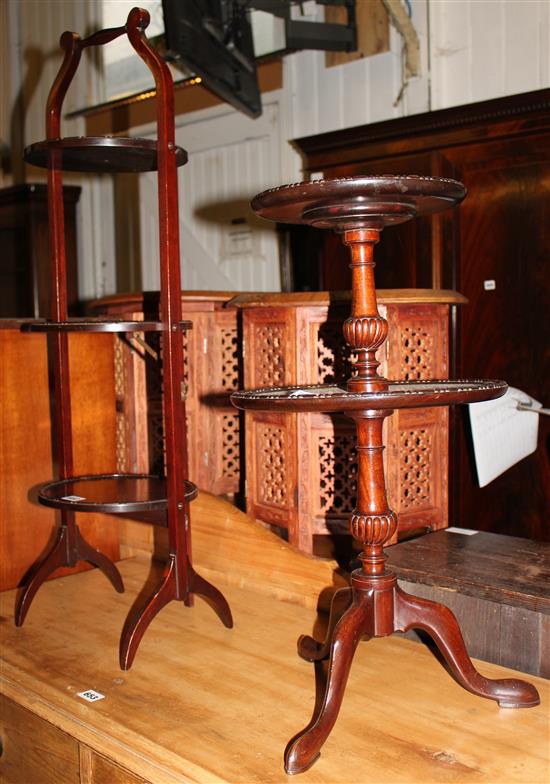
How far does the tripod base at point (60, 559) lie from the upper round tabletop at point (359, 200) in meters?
1.14

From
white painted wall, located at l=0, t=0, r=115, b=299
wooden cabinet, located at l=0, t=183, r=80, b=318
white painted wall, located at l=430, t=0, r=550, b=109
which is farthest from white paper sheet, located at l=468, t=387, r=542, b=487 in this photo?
white painted wall, located at l=0, t=0, r=115, b=299

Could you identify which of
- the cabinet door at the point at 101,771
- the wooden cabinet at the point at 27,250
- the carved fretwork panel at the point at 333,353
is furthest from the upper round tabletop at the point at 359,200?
the wooden cabinet at the point at 27,250

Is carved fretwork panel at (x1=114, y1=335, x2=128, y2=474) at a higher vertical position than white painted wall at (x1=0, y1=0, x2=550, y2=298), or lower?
lower

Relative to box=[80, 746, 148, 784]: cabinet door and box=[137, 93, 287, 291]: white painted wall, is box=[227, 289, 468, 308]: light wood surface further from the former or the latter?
box=[137, 93, 287, 291]: white painted wall

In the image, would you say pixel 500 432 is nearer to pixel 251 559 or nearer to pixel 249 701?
pixel 251 559

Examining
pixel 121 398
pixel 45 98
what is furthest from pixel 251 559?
pixel 45 98

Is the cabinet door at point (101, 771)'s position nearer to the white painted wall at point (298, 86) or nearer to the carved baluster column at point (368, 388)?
the carved baluster column at point (368, 388)

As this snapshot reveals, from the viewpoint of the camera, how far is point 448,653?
1602 mm

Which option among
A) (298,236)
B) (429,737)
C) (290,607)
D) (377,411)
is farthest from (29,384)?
(298,236)

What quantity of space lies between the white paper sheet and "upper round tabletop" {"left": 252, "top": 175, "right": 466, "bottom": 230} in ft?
3.72

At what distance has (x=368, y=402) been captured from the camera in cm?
137

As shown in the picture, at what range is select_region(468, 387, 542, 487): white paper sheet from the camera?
103 inches

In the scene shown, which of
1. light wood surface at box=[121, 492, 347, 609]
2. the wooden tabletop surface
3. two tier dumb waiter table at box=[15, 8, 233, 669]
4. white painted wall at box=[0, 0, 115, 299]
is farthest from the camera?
white painted wall at box=[0, 0, 115, 299]

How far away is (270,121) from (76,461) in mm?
2896
